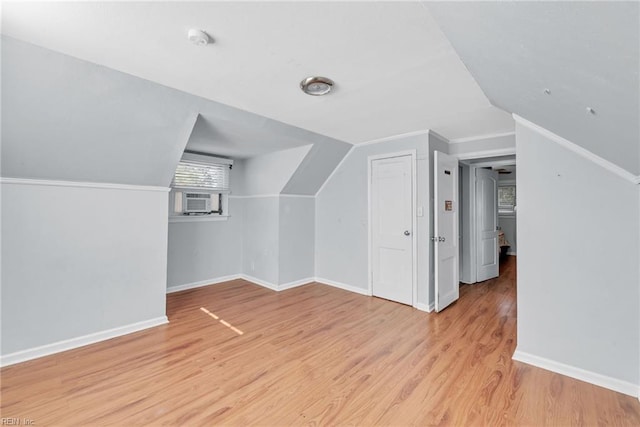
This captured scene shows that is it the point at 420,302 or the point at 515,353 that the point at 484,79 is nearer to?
the point at 515,353

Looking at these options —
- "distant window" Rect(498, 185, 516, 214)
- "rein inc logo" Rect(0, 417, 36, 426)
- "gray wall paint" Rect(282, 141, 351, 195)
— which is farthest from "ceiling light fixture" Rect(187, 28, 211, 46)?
"distant window" Rect(498, 185, 516, 214)

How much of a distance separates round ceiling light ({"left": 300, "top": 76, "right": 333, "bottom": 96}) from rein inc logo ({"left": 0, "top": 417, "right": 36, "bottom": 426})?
2.83 meters

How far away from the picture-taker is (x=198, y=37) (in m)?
1.60

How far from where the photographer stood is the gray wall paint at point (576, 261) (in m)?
1.98

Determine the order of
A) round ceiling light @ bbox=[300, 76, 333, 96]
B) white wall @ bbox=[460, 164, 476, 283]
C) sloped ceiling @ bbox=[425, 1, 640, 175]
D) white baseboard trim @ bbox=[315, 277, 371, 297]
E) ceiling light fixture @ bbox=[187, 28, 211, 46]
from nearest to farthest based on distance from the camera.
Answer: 1. sloped ceiling @ bbox=[425, 1, 640, 175]
2. ceiling light fixture @ bbox=[187, 28, 211, 46]
3. round ceiling light @ bbox=[300, 76, 333, 96]
4. white baseboard trim @ bbox=[315, 277, 371, 297]
5. white wall @ bbox=[460, 164, 476, 283]

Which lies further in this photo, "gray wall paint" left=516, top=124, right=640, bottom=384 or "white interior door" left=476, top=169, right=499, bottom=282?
"white interior door" left=476, top=169, right=499, bottom=282

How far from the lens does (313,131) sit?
142 inches

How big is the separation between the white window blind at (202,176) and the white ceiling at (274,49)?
199 cm

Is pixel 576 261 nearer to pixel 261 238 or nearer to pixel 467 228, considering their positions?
pixel 467 228

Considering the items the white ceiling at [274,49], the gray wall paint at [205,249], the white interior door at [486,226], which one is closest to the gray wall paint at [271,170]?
the gray wall paint at [205,249]

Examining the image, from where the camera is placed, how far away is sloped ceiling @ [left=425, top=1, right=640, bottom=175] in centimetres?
82

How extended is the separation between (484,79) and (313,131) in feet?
6.87

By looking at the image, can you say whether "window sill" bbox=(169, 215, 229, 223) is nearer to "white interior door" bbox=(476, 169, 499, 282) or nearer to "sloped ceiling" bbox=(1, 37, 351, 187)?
"sloped ceiling" bbox=(1, 37, 351, 187)

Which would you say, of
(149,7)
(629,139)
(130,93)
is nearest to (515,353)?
(629,139)
